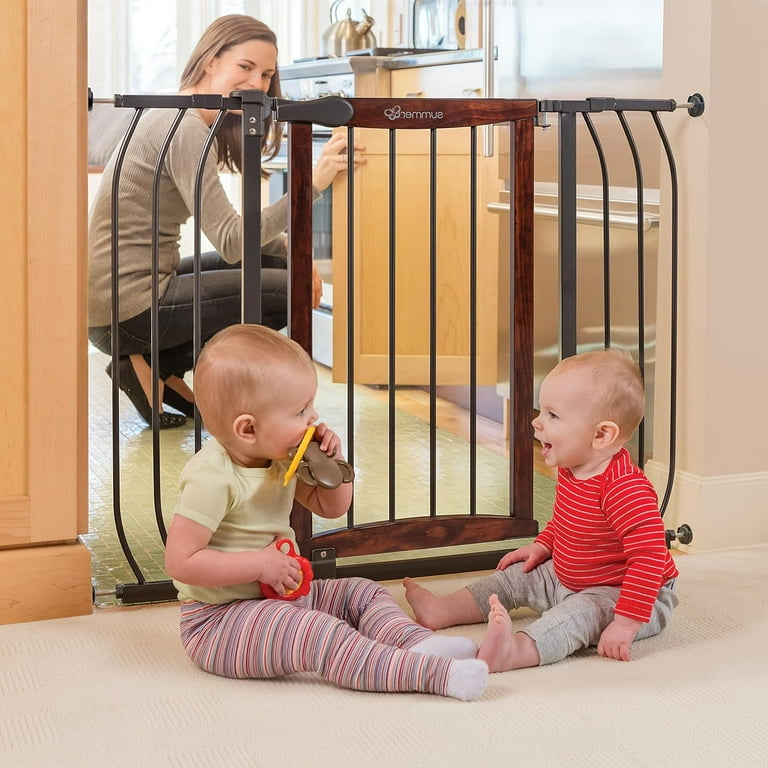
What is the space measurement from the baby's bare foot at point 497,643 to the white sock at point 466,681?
4.0 inches

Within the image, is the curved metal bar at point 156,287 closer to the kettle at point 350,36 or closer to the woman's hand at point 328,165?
the woman's hand at point 328,165

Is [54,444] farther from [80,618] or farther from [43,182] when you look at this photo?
[43,182]

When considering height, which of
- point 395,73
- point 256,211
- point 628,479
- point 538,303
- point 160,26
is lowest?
point 628,479

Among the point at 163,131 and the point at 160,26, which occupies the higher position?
the point at 160,26

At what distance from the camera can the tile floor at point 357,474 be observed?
2156mm

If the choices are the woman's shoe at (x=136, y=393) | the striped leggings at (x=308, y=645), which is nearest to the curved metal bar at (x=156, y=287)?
the striped leggings at (x=308, y=645)

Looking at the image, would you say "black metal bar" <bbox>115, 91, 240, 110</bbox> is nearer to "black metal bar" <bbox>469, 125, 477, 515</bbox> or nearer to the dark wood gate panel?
the dark wood gate panel

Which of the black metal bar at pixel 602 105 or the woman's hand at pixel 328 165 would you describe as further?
the woman's hand at pixel 328 165

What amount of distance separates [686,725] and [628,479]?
40 cm

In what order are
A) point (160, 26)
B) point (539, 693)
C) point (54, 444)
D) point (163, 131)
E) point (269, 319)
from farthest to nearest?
point (160, 26) → point (269, 319) → point (163, 131) → point (54, 444) → point (539, 693)

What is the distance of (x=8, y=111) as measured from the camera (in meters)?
1.68

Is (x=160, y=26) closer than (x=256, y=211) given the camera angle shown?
No

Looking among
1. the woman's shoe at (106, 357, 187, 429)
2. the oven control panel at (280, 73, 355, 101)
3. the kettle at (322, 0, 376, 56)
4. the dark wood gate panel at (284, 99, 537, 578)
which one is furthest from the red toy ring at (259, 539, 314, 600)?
the kettle at (322, 0, 376, 56)

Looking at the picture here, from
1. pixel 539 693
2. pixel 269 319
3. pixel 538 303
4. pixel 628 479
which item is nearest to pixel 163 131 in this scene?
pixel 269 319
